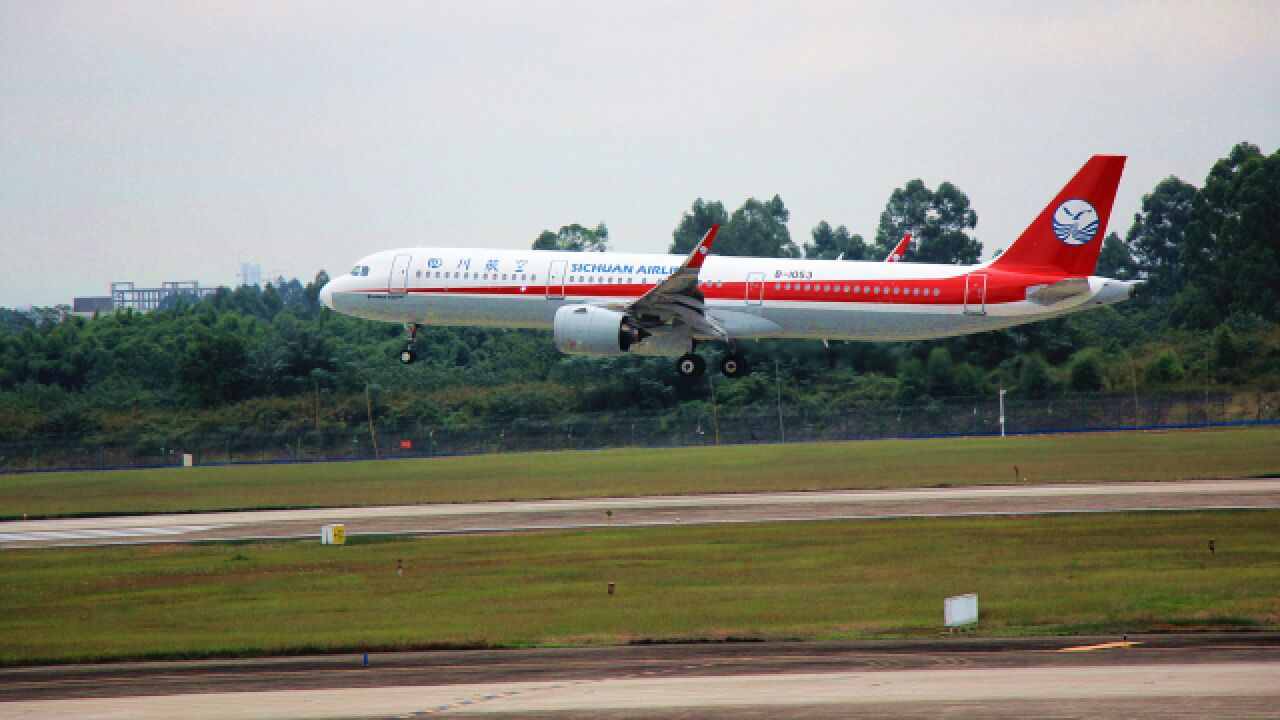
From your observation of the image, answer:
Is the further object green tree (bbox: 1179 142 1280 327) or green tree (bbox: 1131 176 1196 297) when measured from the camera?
green tree (bbox: 1131 176 1196 297)

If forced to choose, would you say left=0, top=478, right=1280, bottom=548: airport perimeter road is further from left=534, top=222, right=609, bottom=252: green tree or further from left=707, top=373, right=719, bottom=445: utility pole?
left=534, top=222, right=609, bottom=252: green tree

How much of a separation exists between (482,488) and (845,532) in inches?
863

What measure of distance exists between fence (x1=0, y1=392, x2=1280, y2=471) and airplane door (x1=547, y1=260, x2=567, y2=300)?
18.3 meters

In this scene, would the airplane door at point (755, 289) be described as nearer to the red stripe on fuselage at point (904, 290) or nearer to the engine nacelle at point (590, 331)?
the red stripe on fuselage at point (904, 290)

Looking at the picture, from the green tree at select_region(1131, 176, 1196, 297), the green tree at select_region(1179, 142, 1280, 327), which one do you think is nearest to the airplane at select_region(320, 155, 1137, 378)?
the green tree at select_region(1179, 142, 1280, 327)

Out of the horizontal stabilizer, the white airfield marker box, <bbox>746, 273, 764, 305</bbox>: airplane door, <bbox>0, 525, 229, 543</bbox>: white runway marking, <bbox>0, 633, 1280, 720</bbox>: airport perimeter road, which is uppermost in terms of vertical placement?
<bbox>746, 273, 764, 305</bbox>: airplane door

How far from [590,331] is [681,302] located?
3566mm

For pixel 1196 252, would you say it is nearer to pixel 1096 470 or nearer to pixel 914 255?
pixel 914 255

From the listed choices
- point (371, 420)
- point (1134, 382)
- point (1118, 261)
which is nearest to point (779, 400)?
point (1134, 382)

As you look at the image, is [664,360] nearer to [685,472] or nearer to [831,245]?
[685,472]

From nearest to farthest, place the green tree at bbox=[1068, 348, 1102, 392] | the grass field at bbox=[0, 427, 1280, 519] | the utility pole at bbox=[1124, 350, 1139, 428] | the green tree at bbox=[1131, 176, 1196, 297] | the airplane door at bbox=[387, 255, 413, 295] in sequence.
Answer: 1. the grass field at bbox=[0, 427, 1280, 519]
2. the airplane door at bbox=[387, 255, 413, 295]
3. the green tree at bbox=[1068, 348, 1102, 392]
4. the utility pole at bbox=[1124, 350, 1139, 428]
5. the green tree at bbox=[1131, 176, 1196, 297]

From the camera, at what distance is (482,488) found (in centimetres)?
5959

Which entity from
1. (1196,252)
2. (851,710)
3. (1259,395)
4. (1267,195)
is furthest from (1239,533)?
(1196,252)

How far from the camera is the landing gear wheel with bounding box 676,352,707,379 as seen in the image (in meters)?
55.1
